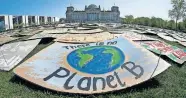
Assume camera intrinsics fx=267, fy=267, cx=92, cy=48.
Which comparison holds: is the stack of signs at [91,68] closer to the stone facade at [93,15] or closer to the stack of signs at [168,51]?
the stack of signs at [168,51]

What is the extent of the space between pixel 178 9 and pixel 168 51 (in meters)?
45.6

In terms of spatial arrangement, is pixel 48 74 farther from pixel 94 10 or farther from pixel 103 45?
pixel 94 10

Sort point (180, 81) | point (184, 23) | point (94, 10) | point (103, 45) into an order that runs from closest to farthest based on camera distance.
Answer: point (180, 81), point (103, 45), point (184, 23), point (94, 10)

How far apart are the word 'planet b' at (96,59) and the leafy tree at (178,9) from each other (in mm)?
49921

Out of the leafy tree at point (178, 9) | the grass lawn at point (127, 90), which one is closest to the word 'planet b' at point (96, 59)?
the grass lawn at point (127, 90)

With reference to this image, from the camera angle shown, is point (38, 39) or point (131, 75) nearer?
point (131, 75)

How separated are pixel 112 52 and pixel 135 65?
2064 millimetres

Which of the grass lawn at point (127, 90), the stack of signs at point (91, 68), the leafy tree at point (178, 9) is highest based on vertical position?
the leafy tree at point (178, 9)

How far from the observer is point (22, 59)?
18.1m

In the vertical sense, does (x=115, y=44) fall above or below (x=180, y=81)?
above

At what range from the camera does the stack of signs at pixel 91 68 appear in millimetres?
12219

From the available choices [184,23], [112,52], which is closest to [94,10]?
[184,23]

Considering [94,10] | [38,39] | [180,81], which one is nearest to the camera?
[180,81]

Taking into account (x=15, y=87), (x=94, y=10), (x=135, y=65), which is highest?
(x=94, y=10)
